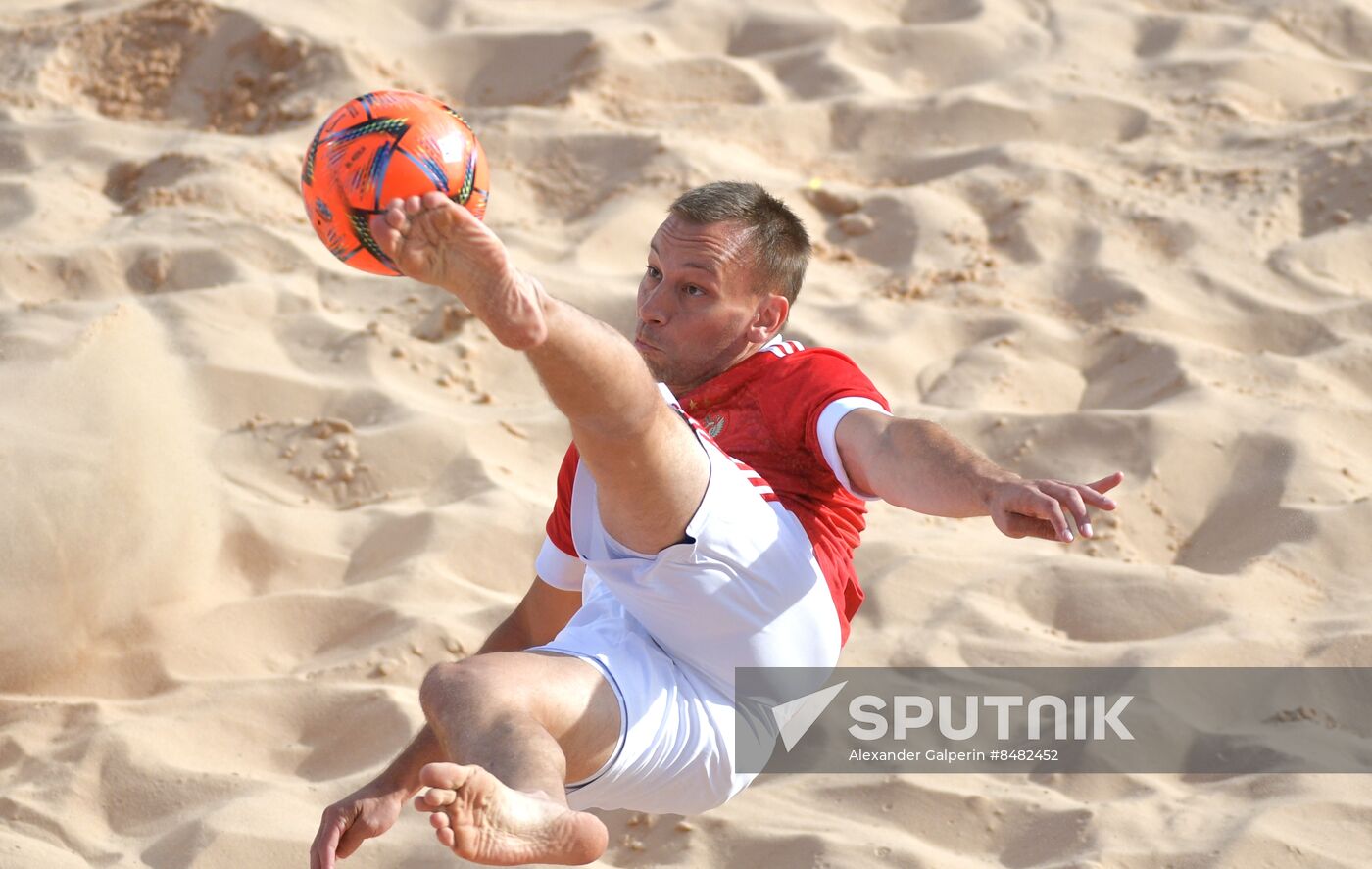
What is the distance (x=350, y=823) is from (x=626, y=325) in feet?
7.61

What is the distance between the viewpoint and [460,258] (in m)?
1.98

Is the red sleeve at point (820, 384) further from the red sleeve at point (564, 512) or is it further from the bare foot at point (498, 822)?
the bare foot at point (498, 822)

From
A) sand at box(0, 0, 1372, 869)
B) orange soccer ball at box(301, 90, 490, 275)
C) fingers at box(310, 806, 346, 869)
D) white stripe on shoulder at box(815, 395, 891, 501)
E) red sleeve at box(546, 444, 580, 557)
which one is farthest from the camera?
sand at box(0, 0, 1372, 869)

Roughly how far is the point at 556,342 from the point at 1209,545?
2.39 m

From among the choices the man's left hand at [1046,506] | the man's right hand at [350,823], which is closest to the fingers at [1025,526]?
the man's left hand at [1046,506]

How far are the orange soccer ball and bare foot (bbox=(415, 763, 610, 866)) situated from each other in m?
0.72

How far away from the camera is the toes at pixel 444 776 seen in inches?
74.4

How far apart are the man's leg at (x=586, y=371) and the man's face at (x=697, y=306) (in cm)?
50

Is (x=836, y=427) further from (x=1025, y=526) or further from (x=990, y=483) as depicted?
(x=1025, y=526)

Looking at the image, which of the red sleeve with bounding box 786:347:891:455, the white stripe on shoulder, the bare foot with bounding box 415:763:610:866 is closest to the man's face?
the red sleeve with bounding box 786:347:891:455

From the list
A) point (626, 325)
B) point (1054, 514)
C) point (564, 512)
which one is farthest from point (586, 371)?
point (626, 325)

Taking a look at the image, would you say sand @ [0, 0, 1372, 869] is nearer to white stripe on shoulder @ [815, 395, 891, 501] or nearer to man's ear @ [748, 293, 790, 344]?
white stripe on shoulder @ [815, 395, 891, 501]

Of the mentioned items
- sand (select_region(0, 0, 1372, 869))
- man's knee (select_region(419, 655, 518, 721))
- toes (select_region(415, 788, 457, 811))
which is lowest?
sand (select_region(0, 0, 1372, 869))

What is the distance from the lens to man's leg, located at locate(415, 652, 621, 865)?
1.91 m
